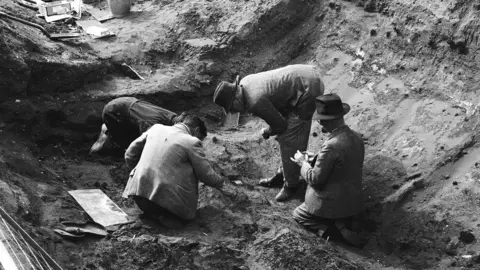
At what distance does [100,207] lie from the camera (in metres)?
6.75

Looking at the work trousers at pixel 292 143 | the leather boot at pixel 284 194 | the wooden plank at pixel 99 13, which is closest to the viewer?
the work trousers at pixel 292 143

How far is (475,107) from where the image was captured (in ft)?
24.6

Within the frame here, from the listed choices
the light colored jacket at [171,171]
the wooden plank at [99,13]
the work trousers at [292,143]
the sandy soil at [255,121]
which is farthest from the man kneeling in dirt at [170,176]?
the wooden plank at [99,13]

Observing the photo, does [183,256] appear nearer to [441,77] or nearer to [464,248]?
[464,248]

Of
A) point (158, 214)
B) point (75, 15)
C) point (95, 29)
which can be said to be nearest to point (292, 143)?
point (158, 214)

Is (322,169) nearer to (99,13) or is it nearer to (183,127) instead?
(183,127)

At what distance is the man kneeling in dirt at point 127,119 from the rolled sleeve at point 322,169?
5.61 feet

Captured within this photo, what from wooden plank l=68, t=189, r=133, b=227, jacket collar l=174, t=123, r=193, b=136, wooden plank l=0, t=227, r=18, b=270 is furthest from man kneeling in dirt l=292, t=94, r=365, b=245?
wooden plank l=0, t=227, r=18, b=270

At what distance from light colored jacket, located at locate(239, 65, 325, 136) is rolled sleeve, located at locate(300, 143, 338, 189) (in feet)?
2.91

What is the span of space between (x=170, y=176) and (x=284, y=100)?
1.78 m

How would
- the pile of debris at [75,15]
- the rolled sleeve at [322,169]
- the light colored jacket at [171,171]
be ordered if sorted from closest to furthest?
the light colored jacket at [171,171]
the rolled sleeve at [322,169]
the pile of debris at [75,15]

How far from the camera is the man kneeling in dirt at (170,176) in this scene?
6.44 m

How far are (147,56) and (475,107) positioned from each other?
15.3 ft

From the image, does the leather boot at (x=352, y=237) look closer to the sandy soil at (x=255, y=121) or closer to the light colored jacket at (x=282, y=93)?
the sandy soil at (x=255, y=121)
